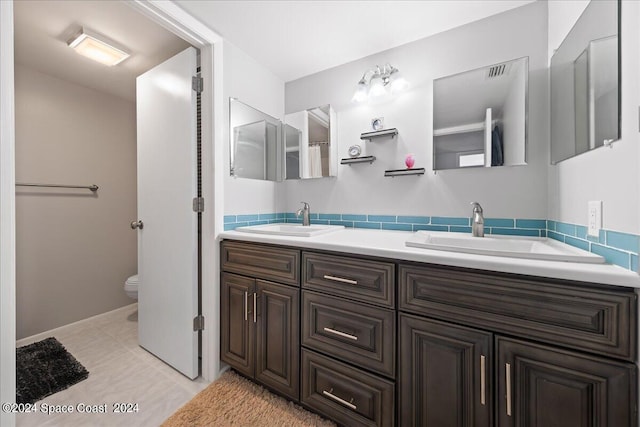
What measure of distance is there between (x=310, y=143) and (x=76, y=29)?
1689mm

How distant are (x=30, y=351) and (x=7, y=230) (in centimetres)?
162

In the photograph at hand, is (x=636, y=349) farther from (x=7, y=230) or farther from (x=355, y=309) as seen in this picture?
(x=7, y=230)

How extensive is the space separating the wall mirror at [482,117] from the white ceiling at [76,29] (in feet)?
6.28

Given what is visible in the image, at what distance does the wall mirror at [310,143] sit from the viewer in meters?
1.96

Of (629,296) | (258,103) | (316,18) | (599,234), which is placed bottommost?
(629,296)

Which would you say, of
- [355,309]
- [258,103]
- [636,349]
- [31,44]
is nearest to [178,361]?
[355,309]

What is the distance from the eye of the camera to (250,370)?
148cm

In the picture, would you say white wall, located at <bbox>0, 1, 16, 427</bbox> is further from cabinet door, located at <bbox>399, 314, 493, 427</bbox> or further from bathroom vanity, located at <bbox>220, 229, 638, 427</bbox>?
cabinet door, located at <bbox>399, 314, 493, 427</bbox>

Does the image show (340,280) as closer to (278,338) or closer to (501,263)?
(278,338)

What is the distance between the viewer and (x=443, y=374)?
94 centimetres

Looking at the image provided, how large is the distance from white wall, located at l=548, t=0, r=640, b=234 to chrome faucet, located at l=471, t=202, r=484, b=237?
1.24ft

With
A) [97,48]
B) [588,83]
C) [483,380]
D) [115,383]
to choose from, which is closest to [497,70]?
[588,83]

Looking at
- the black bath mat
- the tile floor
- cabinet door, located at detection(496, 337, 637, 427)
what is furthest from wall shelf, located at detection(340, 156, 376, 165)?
the black bath mat

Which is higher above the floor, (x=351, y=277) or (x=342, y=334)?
(x=351, y=277)
